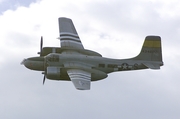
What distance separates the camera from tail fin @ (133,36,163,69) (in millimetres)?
45531

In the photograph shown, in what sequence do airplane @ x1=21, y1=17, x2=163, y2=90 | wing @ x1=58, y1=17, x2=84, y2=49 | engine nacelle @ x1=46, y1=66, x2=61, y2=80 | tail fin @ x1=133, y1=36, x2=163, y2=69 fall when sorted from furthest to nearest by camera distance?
wing @ x1=58, y1=17, x2=84, y2=49 < tail fin @ x1=133, y1=36, x2=163, y2=69 < airplane @ x1=21, y1=17, x2=163, y2=90 < engine nacelle @ x1=46, y1=66, x2=61, y2=80

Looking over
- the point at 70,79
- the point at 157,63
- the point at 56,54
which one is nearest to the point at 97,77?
the point at 70,79

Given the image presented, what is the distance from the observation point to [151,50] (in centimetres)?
4584

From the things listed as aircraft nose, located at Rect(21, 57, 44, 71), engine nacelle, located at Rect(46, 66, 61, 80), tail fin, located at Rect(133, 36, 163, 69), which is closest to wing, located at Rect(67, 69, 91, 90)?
engine nacelle, located at Rect(46, 66, 61, 80)

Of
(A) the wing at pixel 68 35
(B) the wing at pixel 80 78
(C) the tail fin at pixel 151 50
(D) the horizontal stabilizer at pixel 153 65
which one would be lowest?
(B) the wing at pixel 80 78

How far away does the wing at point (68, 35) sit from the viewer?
4686cm

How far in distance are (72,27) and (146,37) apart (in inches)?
434

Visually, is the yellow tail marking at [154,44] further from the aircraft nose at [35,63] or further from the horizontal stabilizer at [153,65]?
the aircraft nose at [35,63]

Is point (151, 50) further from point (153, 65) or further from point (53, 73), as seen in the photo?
point (53, 73)

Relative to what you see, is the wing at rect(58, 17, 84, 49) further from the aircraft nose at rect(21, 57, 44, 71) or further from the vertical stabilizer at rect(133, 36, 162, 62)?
the vertical stabilizer at rect(133, 36, 162, 62)

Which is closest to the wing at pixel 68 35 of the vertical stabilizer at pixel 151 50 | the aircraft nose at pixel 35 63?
the aircraft nose at pixel 35 63

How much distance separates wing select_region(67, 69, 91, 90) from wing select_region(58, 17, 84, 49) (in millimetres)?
7644

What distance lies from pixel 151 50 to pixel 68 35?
11557mm

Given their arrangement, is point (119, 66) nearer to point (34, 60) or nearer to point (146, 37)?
point (146, 37)
